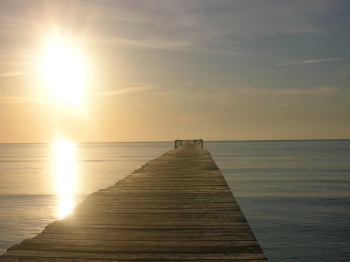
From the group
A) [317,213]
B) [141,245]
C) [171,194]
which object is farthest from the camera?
[317,213]

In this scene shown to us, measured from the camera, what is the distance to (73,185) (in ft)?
103

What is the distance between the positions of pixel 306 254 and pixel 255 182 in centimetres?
1942

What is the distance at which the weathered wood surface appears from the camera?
381cm

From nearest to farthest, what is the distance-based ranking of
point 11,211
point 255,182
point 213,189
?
point 213,189, point 11,211, point 255,182

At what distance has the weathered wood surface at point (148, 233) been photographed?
12.5 feet

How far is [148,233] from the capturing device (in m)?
4.71

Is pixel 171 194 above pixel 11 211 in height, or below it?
above

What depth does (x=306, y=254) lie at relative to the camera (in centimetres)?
1175

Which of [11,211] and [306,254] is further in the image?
[11,211]

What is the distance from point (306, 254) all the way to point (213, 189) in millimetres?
5830

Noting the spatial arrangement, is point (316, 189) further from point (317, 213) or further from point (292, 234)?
point (292, 234)

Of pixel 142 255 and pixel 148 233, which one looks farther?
pixel 148 233

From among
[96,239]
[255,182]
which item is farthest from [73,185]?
[96,239]

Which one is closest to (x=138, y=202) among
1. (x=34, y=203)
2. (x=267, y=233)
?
(x=267, y=233)
